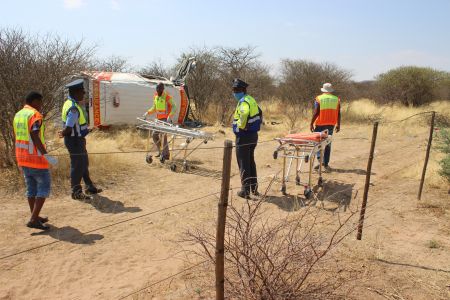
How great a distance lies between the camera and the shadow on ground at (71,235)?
4857mm

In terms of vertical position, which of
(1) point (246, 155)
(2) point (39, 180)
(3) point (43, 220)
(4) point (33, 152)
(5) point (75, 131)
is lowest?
(3) point (43, 220)

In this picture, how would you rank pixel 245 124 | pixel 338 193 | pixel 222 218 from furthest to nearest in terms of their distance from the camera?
pixel 338 193, pixel 245 124, pixel 222 218

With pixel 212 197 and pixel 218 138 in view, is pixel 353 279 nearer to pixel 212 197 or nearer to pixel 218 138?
pixel 212 197

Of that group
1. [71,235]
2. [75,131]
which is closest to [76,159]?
[75,131]

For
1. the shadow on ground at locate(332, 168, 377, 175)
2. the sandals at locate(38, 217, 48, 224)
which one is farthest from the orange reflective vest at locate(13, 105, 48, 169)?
the shadow on ground at locate(332, 168, 377, 175)

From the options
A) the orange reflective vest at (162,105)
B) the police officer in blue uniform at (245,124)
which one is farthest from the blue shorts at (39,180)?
the orange reflective vest at (162,105)

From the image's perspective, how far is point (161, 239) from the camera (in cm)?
494

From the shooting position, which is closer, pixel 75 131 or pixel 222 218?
pixel 222 218

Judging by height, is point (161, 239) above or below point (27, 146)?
below

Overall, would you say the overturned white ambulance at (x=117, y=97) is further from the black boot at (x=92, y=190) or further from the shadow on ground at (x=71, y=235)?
the shadow on ground at (x=71, y=235)

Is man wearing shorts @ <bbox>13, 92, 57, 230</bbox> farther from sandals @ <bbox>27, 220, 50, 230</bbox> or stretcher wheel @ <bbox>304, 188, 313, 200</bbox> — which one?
stretcher wheel @ <bbox>304, 188, 313, 200</bbox>

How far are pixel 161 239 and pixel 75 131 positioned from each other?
7.47 ft

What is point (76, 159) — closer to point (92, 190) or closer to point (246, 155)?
point (92, 190)

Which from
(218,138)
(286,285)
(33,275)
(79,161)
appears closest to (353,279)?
(286,285)
